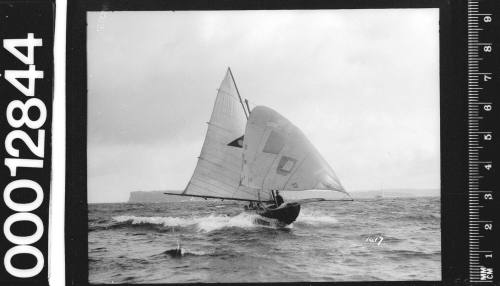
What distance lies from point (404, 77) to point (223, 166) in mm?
2740

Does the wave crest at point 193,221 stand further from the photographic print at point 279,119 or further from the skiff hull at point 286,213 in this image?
the skiff hull at point 286,213

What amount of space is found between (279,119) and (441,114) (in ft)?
5.42

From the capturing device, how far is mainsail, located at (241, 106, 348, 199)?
4.63m

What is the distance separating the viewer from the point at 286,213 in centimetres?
555

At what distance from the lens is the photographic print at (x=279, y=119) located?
171 inches

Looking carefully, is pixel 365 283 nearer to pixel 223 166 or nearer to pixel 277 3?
pixel 223 166

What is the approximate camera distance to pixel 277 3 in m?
4.34

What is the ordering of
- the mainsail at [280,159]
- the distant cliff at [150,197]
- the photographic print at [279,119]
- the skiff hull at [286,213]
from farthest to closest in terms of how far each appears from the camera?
the skiff hull at [286,213]
the mainsail at [280,159]
the distant cliff at [150,197]
the photographic print at [279,119]

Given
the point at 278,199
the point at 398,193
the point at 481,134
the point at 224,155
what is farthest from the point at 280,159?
the point at 481,134

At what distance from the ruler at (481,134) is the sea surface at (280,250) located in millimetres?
354

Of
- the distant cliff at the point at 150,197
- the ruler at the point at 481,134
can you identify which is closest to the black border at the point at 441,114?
the ruler at the point at 481,134

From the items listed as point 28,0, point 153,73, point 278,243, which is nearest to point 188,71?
point 153,73

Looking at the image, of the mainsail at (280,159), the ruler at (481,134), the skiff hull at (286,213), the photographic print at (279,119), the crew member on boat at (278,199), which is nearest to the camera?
the ruler at (481,134)

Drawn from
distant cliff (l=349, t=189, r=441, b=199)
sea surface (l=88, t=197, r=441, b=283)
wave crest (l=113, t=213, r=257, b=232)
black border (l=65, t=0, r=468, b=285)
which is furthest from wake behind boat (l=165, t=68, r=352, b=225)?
black border (l=65, t=0, r=468, b=285)
